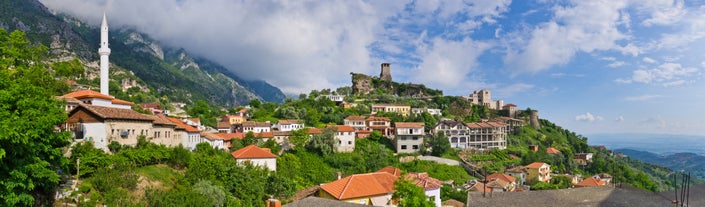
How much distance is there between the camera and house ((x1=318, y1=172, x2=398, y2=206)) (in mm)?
28230

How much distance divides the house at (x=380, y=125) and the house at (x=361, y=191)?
3499cm

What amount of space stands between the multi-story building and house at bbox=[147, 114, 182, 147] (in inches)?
1697

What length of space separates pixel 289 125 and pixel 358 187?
116ft

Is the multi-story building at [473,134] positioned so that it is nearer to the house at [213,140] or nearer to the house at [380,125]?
the house at [380,125]

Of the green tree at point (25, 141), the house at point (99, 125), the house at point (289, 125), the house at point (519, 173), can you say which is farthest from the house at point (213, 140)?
the house at point (519, 173)

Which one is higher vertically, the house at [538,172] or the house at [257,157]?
the house at [257,157]

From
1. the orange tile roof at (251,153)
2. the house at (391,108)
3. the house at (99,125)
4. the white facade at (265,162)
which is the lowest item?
the white facade at (265,162)

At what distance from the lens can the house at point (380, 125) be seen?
66550 mm

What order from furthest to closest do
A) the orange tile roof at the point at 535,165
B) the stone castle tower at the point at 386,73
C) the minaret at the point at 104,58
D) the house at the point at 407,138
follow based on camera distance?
1. the stone castle tower at the point at 386,73
2. the house at the point at 407,138
3. the orange tile roof at the point at 535,165
4. the minaret at the point at 104,58

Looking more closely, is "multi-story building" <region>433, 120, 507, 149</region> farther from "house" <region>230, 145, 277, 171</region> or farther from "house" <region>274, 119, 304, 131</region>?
"house" <region>230, 145, 277, 171</region>

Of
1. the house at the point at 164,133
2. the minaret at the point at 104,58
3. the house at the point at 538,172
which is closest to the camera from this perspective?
the house at the point at 164,133

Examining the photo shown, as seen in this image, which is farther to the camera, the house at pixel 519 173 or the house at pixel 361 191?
the house at pixel 519 173

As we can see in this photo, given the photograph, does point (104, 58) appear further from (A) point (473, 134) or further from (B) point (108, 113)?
(A) point (473, 134)

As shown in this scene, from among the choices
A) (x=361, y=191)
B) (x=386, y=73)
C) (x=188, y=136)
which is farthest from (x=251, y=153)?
(x=386, y=73)
